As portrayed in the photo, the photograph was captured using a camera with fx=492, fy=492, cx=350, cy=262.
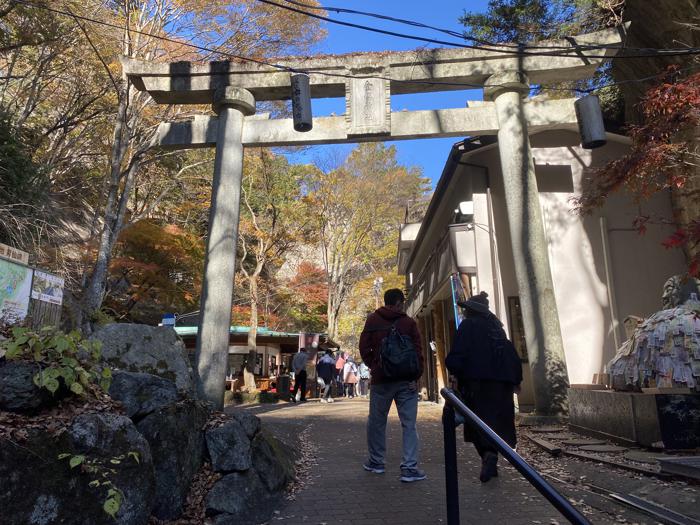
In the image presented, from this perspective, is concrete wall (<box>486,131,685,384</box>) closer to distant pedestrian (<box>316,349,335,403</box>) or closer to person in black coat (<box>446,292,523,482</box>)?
person in black coat (<box>446,292,523,482</box>)

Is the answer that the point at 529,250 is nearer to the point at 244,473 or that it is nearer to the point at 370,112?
the point at 370,112

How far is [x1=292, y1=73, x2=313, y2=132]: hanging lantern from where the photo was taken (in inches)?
359

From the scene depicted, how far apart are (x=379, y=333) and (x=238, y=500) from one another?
2.07m

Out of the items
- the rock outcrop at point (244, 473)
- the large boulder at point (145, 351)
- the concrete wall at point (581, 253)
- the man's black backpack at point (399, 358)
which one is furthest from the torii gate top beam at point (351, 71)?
the rock outcrop at point (244, 473)

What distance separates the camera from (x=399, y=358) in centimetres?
491

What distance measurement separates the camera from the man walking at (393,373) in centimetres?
489

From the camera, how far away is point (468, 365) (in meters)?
4.91

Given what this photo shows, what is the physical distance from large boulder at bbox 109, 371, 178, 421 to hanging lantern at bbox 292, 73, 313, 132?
6.09 meters

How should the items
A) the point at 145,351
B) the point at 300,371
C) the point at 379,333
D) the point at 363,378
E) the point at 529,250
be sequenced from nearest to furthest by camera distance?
→ the point at 379,333 → the point at 145,351 → the point at 529,250 → the point at 300,371 → the point at 363,378

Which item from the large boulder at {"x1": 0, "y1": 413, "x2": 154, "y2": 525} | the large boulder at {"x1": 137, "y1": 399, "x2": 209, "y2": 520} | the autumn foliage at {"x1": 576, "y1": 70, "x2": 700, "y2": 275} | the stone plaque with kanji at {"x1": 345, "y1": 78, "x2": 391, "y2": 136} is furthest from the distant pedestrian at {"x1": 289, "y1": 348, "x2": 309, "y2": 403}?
the large boulder at {"x1": 0, "y1": 413, "x2": 154, "y2": 525}

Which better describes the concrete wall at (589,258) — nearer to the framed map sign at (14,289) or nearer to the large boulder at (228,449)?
the large boulder at (228,449)

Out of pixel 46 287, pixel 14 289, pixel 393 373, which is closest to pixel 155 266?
pixel 46 287

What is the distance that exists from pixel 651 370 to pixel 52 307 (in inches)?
343

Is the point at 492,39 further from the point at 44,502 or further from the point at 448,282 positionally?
the point at 44,502
